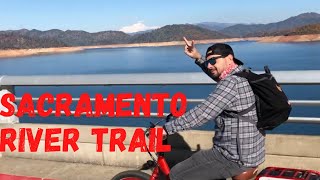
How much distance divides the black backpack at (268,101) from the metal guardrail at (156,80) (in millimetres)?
1629

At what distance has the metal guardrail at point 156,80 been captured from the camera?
4.58m

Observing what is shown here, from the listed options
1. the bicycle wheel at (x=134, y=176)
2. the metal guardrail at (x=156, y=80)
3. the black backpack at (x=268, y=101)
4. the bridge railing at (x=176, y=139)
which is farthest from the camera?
the bridge railing at (x=176, y=139)

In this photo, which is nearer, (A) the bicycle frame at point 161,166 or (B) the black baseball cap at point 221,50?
(B) the black baseball cap at point 221,50

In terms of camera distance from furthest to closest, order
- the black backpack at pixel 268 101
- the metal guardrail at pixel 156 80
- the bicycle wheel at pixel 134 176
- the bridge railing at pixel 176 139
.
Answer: the bridge railing at pixel 176 139 → the metal guardrail at pixel 156 80 → the bicycle wheel at pixel 134 176 → the black backpack at pixel 268 101

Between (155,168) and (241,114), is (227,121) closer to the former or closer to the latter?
(241,114)

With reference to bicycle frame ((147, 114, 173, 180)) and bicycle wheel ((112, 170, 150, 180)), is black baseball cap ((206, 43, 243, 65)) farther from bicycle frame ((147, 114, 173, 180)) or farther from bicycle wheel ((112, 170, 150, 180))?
bicycle wheel ((112, 170, 150, 180))

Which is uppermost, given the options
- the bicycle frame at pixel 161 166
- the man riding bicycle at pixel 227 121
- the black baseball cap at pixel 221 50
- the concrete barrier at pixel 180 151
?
the black baseball cap at pixel 221 50

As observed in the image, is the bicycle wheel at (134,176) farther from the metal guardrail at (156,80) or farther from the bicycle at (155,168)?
the metal guardrail at (156,80)

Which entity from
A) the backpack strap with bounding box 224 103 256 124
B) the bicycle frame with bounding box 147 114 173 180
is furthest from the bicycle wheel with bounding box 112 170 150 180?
the backpack strap with bounding box 224 103 256 124

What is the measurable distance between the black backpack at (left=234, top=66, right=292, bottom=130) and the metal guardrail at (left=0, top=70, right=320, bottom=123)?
1.63 meters

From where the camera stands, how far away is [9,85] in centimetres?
643

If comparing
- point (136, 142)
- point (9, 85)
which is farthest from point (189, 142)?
point (9, 85)

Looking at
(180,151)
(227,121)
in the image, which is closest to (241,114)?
(227,121)

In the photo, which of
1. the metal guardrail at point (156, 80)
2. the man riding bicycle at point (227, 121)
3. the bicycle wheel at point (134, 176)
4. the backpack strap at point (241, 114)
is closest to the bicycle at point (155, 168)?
Result: the bicycle wheel at point (134, 176)
